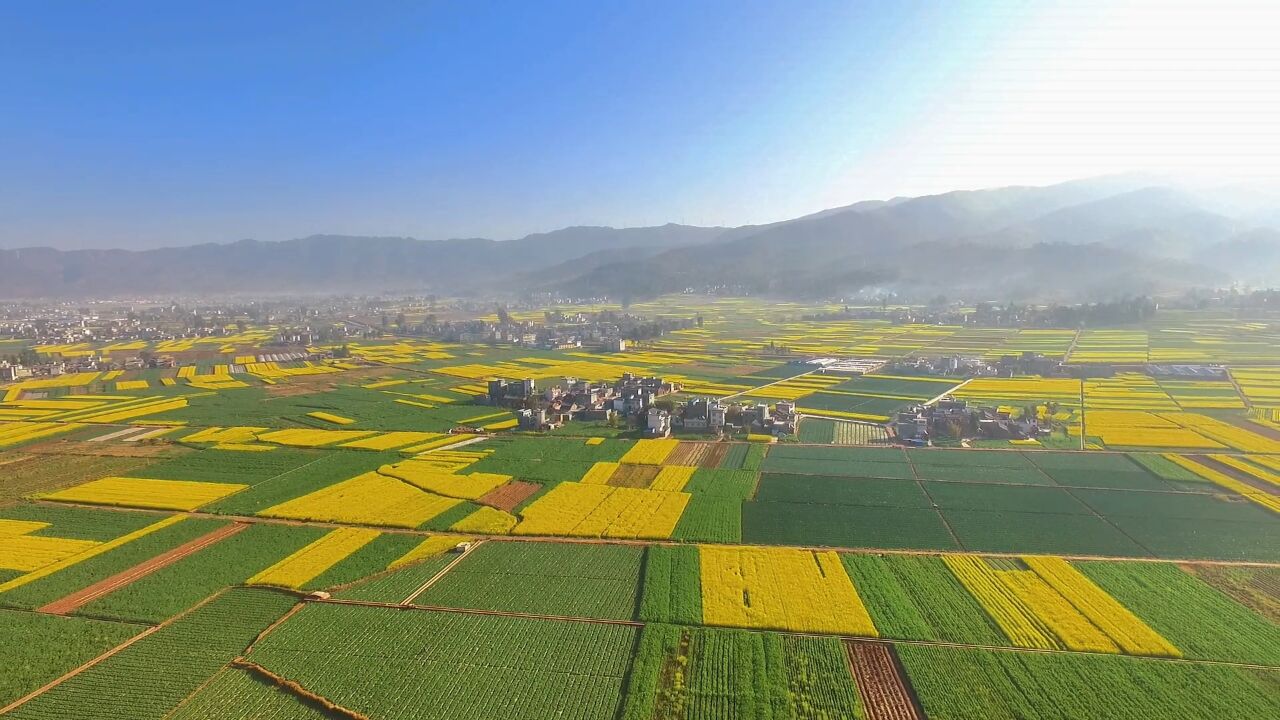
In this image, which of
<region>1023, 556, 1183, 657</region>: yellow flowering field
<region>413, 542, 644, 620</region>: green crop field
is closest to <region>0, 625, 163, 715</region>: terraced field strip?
<region>413, 542, 644, 620</region>: green crop field

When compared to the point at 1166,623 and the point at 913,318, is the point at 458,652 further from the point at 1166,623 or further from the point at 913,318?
the point at 913,318

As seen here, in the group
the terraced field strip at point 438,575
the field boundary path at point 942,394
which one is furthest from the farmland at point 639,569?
the field boundary path at point 942,394

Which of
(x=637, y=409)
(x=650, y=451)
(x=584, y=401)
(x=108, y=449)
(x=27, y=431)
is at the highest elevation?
(x=584, y=401)

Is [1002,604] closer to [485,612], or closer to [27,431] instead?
[485,612]

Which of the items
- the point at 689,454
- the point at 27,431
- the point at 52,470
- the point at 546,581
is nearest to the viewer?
the point at 546,581

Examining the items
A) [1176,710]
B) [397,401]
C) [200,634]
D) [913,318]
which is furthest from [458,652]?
[913,318]

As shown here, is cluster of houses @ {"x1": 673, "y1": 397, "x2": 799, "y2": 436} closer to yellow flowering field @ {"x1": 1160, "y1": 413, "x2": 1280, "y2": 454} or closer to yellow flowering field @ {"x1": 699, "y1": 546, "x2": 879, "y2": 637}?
yellow flowering field @ {"x1": 699, "y1": 546, "x2": 879, "y2": 637}

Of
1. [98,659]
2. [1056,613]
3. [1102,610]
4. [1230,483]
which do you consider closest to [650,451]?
[1056,613]
